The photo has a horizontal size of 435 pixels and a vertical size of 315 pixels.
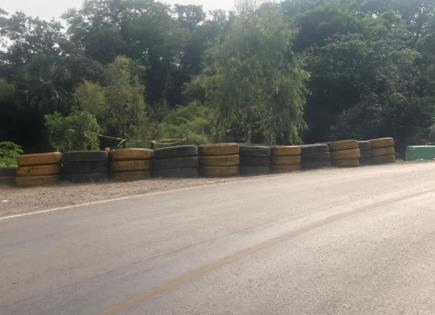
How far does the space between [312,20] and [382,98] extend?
13410mm

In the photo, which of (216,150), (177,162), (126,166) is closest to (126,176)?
(126,166)

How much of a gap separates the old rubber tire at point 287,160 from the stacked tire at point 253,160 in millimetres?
394

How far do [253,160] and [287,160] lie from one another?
4.10 feet

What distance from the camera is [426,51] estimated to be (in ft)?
137

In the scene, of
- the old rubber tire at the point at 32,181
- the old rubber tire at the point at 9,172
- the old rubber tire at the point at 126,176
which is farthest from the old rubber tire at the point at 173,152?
the old rubber tire at the point at 9,172

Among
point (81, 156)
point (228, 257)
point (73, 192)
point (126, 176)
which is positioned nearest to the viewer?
point (228, 257)

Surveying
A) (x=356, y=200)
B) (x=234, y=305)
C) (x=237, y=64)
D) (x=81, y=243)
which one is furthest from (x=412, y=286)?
(x=237, y=64)

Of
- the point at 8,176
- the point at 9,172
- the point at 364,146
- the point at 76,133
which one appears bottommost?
the point at 8,176

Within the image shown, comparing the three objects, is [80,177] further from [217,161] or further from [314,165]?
[314,165]

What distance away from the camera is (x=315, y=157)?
17781 mm

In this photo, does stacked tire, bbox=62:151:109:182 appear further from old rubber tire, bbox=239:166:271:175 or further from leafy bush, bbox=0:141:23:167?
leafy bush, bbox=0:141:23:167

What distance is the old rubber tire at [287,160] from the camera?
56.0ft

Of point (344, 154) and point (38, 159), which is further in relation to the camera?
point (344, 154)

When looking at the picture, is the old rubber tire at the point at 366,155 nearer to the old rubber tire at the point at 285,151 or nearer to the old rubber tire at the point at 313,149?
the old rubber tire at the point at 313,149
